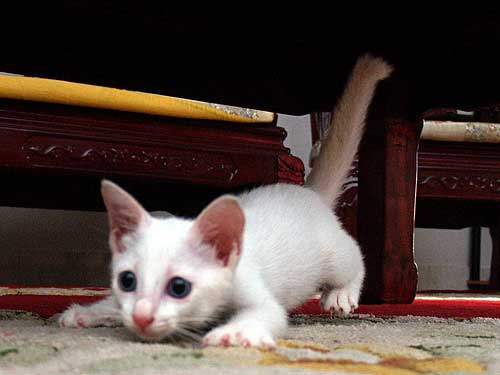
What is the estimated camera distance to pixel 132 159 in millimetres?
1879

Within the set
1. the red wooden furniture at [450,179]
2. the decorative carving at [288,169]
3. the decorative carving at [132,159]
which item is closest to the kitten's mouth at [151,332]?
the decorative carving at [132,159]

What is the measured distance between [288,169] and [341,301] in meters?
0.85

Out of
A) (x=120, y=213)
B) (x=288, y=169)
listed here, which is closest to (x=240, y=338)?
(x=120, y=213)

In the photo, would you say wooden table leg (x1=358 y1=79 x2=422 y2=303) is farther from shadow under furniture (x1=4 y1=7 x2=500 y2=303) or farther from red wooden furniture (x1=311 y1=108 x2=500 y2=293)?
red wooden furniture (x1=311 y1=108 x2=500 y2=293)

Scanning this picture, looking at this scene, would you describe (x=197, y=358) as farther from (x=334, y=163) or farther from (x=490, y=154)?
(x=490, y=154)

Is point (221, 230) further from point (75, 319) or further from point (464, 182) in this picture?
point (464, 182)

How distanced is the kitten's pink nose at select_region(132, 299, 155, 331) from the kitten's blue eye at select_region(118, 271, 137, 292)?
4 centimetres

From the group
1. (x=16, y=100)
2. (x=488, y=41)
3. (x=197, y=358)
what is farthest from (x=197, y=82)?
(x=197, y=358)

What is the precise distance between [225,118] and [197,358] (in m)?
1.33

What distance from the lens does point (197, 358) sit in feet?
2.21

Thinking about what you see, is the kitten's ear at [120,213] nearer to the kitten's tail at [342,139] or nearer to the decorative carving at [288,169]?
the kitten's tail at [342,139]

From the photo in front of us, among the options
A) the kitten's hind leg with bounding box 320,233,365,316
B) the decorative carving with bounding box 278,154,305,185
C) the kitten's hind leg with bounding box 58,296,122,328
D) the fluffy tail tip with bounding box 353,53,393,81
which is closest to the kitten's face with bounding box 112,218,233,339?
the kitten's hind leg with bounding box 58,296,122,328

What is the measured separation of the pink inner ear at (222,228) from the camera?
2.64 feet

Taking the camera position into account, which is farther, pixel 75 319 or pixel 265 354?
pixel 75 319
